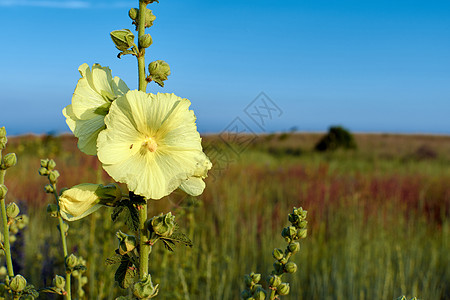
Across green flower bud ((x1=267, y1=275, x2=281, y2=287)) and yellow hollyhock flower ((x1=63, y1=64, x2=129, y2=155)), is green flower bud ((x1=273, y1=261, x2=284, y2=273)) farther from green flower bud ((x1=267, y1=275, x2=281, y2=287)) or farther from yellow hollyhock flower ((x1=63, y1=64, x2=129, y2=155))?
yellow hollyhock flower ((x1=63, y1=64, x2=129, y2=155))

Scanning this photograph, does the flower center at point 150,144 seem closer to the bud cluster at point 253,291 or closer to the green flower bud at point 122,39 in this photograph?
the green flower bud at point 122,39

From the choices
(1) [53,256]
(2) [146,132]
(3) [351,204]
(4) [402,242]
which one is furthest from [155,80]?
(3) [351,204]

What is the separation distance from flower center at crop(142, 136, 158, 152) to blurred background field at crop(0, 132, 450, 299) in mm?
881

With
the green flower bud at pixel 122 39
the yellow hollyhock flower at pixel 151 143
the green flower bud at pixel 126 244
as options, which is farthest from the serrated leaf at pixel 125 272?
the green flower bud at pixel 122 39

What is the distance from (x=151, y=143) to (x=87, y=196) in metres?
0.16

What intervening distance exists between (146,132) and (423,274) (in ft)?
9.66

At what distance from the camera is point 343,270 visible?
9.45 ft

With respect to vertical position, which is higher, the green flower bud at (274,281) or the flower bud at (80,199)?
the flower bud at (80,199)

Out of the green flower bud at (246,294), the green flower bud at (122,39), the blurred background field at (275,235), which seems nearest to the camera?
the green flower bud at (122,39)

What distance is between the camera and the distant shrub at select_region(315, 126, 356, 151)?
11.9m

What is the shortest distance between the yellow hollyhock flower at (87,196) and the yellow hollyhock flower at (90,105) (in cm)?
7

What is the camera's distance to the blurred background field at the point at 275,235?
7.71 feet

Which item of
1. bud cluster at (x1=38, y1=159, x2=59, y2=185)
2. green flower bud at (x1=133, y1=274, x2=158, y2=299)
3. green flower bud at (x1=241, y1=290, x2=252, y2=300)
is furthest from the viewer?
bud cluster at (x1=38, y1=159, x2=59, y2=185)

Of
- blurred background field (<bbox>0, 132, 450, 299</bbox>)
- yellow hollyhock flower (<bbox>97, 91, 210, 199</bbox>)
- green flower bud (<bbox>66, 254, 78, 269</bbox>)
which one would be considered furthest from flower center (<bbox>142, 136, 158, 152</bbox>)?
blurred background field (<bbox>0, 132, 450, 299</bbox>)
